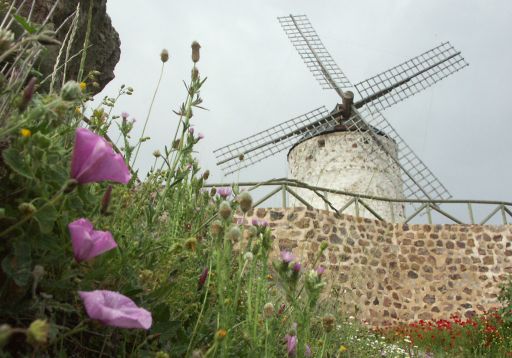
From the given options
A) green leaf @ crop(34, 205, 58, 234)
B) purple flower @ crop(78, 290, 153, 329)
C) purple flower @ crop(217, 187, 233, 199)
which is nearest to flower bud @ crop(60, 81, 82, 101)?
green leaf @ crop(34, 205, 58, 234)

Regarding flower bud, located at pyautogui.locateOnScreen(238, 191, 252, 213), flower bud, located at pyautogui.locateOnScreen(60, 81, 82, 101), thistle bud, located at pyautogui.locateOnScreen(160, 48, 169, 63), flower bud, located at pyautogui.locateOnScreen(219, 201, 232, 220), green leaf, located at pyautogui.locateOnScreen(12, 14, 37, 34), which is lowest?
flower bud, located at pyautogui.locateOnScreen(219, 201, 232, 220)

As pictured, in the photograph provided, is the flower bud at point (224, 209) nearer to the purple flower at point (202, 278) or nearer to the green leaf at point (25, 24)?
the purple flower at point (202, 278)

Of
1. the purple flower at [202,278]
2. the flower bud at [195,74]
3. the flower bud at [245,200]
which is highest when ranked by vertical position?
the flower bud at [195,74]

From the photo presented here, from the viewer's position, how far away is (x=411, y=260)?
30.3 feet

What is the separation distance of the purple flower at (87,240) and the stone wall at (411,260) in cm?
755

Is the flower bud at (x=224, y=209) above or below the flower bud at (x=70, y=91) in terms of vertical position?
below

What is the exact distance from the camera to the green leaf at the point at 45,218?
905mm

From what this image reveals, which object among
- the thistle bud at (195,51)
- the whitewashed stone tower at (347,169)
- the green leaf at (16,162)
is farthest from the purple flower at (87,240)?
the whitewashed stone tower at (347,169)

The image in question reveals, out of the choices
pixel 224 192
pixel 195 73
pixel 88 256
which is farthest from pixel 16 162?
pixel 224 192

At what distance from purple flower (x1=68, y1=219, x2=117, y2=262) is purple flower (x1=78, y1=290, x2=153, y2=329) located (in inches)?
3.9

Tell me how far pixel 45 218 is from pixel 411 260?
30.0 ft

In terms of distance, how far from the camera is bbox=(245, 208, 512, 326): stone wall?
8.59m

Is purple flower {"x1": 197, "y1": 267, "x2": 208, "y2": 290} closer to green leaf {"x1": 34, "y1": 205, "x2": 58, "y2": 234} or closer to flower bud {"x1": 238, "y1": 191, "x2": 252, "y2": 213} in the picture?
flower bud {"x1": 238, "y1": 191, "x2": 252, "y2": 213}

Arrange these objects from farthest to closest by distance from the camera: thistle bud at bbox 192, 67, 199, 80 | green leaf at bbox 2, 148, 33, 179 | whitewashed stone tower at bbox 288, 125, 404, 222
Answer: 1. whitewashed stone tower at bbox 288, 125, 404, 222
2. thistle bud at bbox 192, 67, 199, 80
3. green leaf at bbox 2, 148, 33, 179
